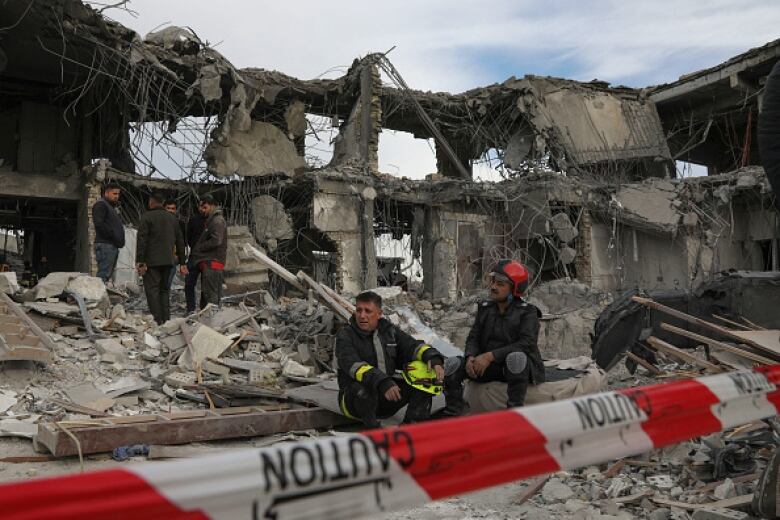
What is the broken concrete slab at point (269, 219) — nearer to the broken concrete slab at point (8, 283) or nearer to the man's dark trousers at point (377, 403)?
the broken concrete slab at point (8, 283)

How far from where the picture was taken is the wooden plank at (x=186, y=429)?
4.32 metres

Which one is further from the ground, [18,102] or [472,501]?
[18,102]

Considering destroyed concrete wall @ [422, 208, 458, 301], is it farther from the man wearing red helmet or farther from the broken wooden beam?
the broken wooden beam

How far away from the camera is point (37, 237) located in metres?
19.6

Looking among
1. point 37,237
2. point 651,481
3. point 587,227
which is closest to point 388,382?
point 651,481

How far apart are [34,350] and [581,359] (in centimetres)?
509

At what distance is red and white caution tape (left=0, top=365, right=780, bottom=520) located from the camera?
1252 mm

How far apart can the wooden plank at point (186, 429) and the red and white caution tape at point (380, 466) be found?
3.42 m

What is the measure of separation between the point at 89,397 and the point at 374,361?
2.55 meters

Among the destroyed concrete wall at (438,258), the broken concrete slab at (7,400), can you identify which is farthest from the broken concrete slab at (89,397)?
the destroyed concrete wall at (438,258)

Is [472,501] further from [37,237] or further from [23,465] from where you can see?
[37,237]

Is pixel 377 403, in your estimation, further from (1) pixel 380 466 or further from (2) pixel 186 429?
(1) pixel 380 466

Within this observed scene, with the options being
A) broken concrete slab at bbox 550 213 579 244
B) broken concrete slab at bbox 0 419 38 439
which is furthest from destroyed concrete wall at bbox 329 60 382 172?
broken concrete slab at bbox 0 419 38 439

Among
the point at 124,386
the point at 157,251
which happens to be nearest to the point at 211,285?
the point at 157,251
